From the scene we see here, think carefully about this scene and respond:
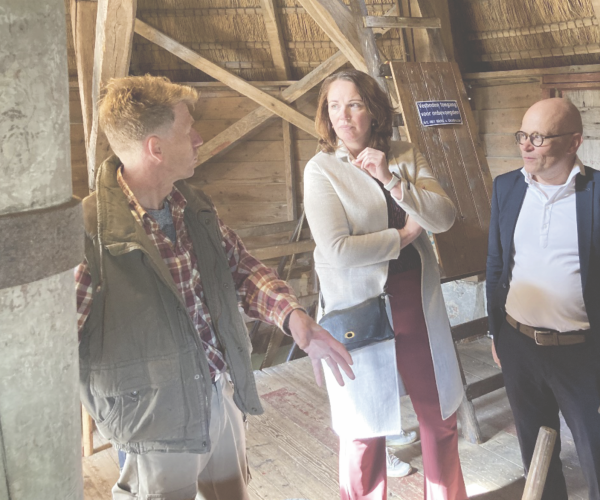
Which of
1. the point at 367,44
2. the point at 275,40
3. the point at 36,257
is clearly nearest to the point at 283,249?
the point at 275,40

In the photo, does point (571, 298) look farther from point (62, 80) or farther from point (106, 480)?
point (106, 480)

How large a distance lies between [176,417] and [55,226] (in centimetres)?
91

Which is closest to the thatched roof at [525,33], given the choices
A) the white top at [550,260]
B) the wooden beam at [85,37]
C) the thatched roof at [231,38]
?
the thatched roof at [231,38]

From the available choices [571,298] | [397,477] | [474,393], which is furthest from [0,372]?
[474,393]

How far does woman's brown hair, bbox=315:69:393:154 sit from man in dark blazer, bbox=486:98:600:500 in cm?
47

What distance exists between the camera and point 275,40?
20.2ft

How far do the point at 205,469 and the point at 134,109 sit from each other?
3.43ft

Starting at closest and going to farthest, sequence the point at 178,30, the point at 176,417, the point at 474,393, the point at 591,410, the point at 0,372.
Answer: the point at 0,372
the point at 176,417
the point at 591,410
the point at 474,393
the point at 178,30

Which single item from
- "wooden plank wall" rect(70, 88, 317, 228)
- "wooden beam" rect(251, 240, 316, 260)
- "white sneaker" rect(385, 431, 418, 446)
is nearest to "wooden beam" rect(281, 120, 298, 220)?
"wooden plank wall" rect(70, 88, 317, 228)

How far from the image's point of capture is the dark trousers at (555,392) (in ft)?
6.95

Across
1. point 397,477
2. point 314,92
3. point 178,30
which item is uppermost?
point 178,30

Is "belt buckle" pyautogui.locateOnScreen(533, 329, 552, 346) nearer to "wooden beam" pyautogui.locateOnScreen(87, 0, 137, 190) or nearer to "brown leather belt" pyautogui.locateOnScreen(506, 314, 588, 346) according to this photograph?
"brown leather belt" pyautogui.locateOnScreen(506, 314, 588, 346)

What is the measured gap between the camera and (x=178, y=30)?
6008 millimetres

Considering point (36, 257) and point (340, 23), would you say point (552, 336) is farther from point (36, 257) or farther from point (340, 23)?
point (340, 23)
